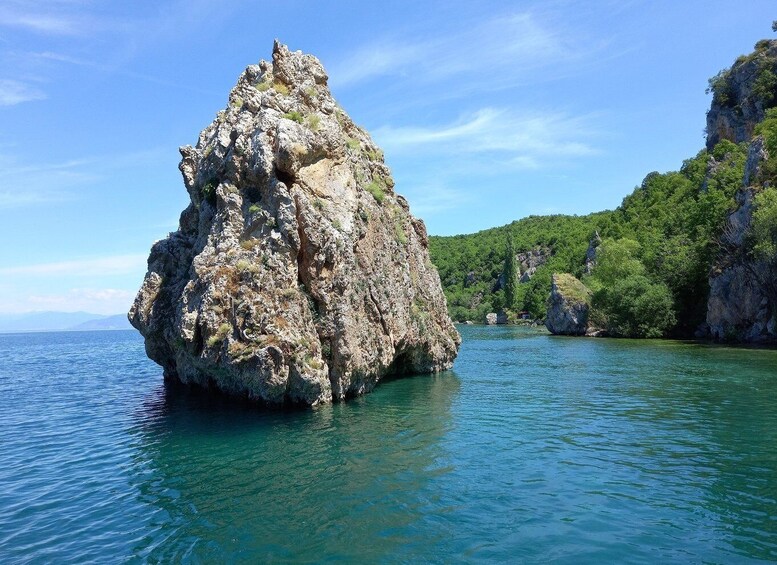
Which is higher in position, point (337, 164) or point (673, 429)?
point (337, 164)

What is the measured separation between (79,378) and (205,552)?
37.6 m

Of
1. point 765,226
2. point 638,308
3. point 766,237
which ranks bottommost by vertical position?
point 638,308

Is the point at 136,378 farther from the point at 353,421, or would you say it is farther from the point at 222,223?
the point at 353,421

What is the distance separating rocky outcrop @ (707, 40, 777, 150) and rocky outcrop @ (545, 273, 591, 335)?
43.8 meters

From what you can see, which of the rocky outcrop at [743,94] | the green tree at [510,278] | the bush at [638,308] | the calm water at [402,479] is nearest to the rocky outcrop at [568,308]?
the bush at [638,308]

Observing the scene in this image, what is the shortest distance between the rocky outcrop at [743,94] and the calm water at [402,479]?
90.1 metres

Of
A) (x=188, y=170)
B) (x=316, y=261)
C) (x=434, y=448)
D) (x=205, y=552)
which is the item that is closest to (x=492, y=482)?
(x=434, y=448)

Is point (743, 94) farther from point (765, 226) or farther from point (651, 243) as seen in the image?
point (765, 226)

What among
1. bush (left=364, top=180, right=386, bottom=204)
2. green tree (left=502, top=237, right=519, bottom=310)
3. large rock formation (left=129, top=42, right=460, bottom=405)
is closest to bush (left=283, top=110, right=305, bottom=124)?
large rock formation (left=129, top=42, right=460, bottom=405)

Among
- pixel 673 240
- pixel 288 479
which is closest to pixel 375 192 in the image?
pixel 288 479

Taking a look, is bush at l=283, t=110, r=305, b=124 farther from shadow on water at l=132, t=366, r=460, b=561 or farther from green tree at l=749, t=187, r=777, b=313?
green tree at l=749, t=187, r=777, b=313

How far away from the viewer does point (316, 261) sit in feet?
84.4

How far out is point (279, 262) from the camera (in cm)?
2470

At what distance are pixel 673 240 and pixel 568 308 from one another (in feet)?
62.7
